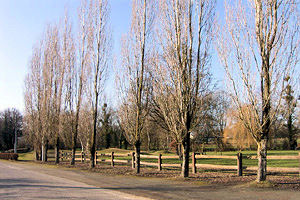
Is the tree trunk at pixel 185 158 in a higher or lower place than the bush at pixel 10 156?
higher

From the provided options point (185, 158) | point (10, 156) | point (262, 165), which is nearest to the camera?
point (262, 165)

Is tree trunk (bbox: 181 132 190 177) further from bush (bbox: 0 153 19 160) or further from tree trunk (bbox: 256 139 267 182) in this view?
bush (bbox: 0 153 19 160)

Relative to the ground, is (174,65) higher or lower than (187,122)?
higher

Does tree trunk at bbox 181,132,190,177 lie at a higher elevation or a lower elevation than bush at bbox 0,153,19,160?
higher

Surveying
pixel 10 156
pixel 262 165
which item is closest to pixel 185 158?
pixel 262 165

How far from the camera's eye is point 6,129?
64.9m

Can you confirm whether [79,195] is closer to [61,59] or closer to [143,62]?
[143,62]

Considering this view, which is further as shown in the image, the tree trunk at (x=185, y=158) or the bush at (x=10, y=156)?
the bush at (x=10, y=156)

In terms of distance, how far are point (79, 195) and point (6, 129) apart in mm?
63356

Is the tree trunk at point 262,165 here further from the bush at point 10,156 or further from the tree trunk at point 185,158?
the bush at point 10,156

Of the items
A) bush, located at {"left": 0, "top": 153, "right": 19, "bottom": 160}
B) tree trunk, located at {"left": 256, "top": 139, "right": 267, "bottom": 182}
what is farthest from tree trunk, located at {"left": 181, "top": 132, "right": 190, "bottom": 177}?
bush, located at {"left": 0, "top": 153, "right": 19, "bottom": 160}

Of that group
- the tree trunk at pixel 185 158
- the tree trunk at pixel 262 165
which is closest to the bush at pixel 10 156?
the tree trunk at pixel 185 158

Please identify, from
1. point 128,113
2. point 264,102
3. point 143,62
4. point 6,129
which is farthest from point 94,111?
point 6,129

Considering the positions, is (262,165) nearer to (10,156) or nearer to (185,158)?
(185,158)
